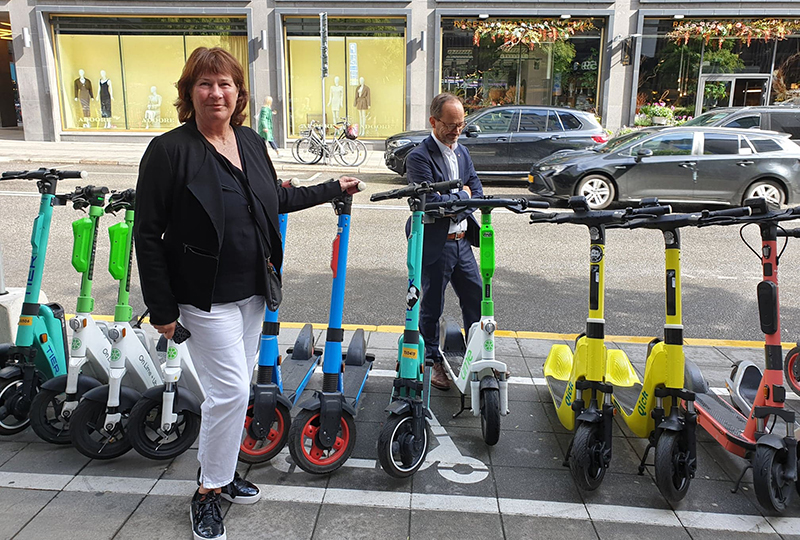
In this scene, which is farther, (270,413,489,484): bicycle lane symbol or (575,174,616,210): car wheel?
(575,174,616,210): car wheel

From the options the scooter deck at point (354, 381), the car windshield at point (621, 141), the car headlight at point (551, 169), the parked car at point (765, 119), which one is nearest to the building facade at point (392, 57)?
the parked car at point (765, 119)

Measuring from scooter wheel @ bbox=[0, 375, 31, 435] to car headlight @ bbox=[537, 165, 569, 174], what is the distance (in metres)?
9.57

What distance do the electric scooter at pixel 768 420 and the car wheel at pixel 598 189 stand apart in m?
8.09

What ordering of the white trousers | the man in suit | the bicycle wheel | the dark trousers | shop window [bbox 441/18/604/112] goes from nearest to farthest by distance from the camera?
the white trousers
the man in suit
the dark trousers
the bicycle wheel
shop window [bbox 441/18/604/112]

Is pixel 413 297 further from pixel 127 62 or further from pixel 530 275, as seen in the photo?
pixel 127 62

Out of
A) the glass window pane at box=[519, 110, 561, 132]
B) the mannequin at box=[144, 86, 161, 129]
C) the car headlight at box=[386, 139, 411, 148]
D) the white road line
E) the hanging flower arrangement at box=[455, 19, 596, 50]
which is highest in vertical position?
the hanging flower arrangement at box=[455, 19, 596, 50]

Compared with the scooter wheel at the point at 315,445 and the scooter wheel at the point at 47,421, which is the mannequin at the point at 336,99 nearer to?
the scooter wheel at the point at 47,421

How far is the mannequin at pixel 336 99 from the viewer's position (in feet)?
67.5

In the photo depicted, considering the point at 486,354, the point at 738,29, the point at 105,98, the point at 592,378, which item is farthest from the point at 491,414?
the point at 105,98

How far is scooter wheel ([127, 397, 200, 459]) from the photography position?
10.4 ft

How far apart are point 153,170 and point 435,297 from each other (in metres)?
2.22

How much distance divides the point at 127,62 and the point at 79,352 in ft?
67.0

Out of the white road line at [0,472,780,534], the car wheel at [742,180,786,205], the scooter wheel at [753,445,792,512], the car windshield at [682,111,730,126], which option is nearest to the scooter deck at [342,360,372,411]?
the white road line at [0,472,780,534]

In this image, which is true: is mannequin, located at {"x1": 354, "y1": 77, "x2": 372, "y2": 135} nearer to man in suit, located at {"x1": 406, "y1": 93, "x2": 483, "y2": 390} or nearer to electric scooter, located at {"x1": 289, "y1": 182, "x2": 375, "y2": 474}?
man in suit, located at {"x1": 406, "y1": 93, "x2": 483, "y2": 390}
